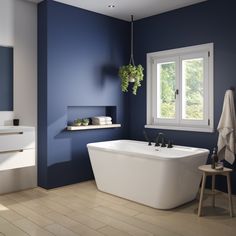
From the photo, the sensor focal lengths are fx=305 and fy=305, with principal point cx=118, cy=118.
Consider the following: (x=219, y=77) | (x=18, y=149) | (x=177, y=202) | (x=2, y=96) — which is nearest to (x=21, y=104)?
(x=2, y=96)

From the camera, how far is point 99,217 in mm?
3416

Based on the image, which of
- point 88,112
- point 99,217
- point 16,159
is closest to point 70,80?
point 88,112

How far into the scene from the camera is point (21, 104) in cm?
446

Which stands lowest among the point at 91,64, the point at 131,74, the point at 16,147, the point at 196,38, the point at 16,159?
the point at 16,159

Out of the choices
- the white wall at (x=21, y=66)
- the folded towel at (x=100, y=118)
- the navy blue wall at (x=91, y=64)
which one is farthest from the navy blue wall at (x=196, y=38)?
the white wall at (x=21, y=66)

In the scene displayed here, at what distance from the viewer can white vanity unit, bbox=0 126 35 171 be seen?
3.85m

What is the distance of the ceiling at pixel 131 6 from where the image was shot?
4.52 m

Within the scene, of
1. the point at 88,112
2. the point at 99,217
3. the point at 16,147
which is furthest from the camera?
the point at 88,112

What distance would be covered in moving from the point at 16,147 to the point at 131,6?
8.94 feet

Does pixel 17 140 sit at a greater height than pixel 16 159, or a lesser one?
greater

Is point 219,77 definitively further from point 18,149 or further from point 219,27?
point 18,149

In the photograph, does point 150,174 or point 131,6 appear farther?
point 131,6

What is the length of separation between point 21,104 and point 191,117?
8.55ft

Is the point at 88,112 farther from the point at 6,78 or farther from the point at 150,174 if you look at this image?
the point at 150,174
